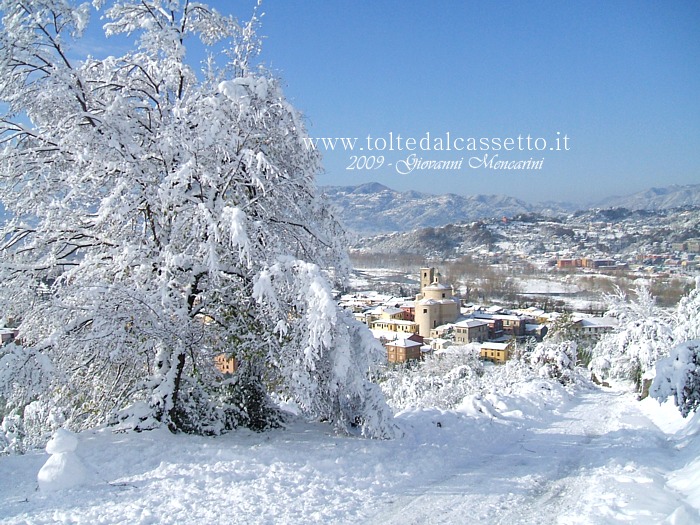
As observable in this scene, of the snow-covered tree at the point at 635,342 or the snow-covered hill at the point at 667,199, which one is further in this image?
the snow-covered hill at the point at 667,199

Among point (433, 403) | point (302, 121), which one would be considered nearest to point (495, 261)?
point (433, 403)

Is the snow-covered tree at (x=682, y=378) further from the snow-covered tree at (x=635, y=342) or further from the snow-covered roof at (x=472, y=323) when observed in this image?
the snow-covered roof at (x=472, y=323)

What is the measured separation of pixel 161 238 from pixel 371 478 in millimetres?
4768

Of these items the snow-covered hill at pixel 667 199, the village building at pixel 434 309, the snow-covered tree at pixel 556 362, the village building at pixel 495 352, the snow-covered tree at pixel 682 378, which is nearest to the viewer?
the snow-covered tree at pixel 682 378

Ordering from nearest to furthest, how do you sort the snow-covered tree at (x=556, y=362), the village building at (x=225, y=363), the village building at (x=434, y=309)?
the village building at (x=225, y=363) < the snow-covered tree at (x=556, y=362) < the village building at (x=434, y=309)

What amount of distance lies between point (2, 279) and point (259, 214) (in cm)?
389

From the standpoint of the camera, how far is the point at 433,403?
1855cm

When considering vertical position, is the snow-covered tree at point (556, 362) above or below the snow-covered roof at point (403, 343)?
above

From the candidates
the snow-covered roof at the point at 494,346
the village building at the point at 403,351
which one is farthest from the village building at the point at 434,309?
the village building at the point at 403,351

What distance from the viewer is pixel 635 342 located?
19.8 metres

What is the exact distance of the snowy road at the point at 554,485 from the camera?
4918 millimetres

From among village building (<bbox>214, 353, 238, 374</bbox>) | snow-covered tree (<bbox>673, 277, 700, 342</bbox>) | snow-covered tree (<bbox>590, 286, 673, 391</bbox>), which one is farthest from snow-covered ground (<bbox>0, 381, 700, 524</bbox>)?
snow-covered tree (<bbox>590, 286, 673, 391</bbox>)

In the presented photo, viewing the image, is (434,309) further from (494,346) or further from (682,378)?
(682,378)

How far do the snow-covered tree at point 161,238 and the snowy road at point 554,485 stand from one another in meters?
1.87
